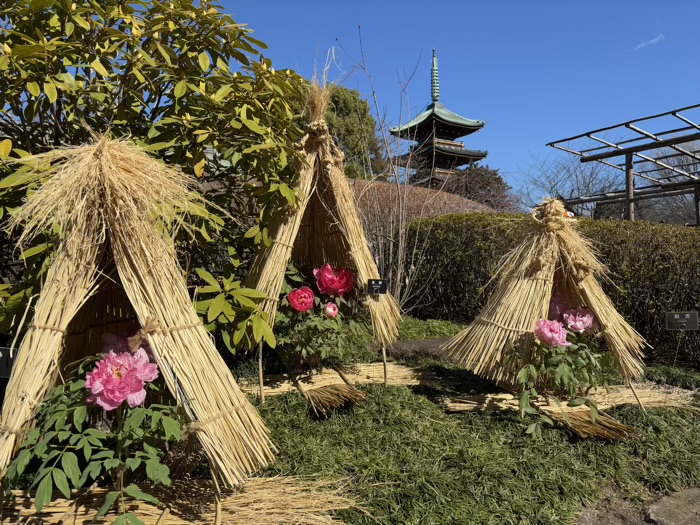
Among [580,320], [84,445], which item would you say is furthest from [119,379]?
[580,320]

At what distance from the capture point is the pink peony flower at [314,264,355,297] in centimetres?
332

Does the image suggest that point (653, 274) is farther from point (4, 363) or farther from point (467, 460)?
point (4, 363)

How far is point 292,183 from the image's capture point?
9.87 feet

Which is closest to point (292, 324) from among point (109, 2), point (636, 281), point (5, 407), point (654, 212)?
point (5, 407)

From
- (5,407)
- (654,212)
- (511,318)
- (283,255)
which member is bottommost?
(5,407)

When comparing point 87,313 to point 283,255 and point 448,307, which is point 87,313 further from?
point 448,307

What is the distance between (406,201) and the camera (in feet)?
19.2

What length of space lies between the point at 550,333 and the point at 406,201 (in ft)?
10.6

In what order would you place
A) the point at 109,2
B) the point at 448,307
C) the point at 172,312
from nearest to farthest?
the point at 172,312
the point at 109,2
the point at 448,307

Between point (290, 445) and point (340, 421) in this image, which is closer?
point (290, 445)

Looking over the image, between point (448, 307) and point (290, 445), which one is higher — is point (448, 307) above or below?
above

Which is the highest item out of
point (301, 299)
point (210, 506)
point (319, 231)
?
point (319, 231)

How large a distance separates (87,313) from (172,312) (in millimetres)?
689

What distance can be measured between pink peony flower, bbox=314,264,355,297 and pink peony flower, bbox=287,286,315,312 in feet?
0.51
